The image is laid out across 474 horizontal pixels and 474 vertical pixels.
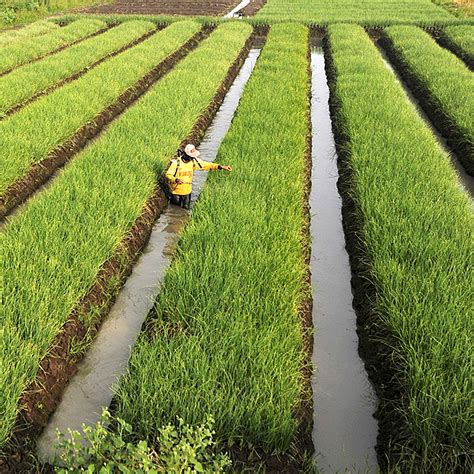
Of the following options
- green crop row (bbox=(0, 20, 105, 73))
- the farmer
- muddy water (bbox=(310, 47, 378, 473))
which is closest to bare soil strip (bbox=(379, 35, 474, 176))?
Result: muddy water (bbox=(310, 47, 378, 473))

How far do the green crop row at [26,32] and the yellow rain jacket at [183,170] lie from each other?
34.5 feet

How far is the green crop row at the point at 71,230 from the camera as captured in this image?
3.04 meters

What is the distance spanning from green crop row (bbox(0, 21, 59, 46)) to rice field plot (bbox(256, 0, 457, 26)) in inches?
308

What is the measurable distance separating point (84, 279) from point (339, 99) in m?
6.56

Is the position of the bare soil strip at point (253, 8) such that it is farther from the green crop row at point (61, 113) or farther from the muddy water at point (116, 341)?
the muddy water at point (116, 341)

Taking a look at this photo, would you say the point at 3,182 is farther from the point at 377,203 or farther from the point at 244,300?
the point at 377,203

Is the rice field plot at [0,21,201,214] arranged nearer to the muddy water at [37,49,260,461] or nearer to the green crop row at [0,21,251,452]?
the green crop row at [0,21,251,452]

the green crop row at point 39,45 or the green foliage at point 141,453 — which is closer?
the green foliage at point 141,453

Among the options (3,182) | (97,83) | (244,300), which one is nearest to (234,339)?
(244,300)

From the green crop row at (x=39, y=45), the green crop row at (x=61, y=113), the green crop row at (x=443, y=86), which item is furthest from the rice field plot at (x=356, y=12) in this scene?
the green crop row at (x=61, y=113)

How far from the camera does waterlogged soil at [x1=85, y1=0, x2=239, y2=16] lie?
75.2ft

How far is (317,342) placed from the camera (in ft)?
12.3

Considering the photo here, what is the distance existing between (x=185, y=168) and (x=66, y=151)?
2.46 m

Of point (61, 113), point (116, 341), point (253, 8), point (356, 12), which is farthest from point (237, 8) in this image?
point (116, 341)
